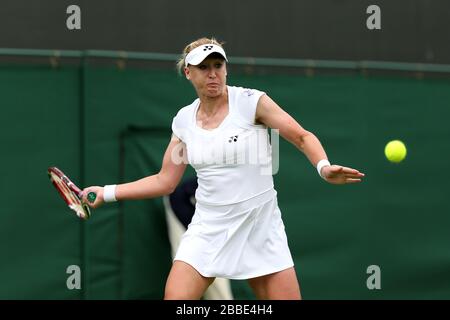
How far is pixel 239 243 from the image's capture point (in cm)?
539

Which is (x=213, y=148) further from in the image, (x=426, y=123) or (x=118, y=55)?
(x=426, y=123)

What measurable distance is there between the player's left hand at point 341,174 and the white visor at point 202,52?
0.94 metres

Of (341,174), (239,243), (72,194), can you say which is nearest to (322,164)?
(341,174)

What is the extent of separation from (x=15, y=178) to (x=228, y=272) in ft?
9.77

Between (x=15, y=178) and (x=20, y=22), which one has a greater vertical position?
(x=20, y=22)

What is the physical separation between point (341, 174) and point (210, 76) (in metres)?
1.01

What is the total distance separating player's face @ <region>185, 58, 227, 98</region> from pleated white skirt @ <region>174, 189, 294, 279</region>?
65 cm

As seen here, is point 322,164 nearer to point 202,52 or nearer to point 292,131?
point 292,131

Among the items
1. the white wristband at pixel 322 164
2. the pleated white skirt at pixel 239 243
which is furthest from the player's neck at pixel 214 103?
the white wristband at pixel 322 164

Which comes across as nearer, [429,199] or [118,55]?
[118,55]

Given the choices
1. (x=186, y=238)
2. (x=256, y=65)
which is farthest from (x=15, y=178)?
(x=186, y=238)

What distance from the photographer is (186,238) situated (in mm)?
5469

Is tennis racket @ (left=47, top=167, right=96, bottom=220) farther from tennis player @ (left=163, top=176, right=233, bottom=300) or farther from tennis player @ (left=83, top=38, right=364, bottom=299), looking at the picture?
tennis player @ (left=163, top=176, right=233, bottom=300)

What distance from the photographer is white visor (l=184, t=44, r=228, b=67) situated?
541 centimetres
